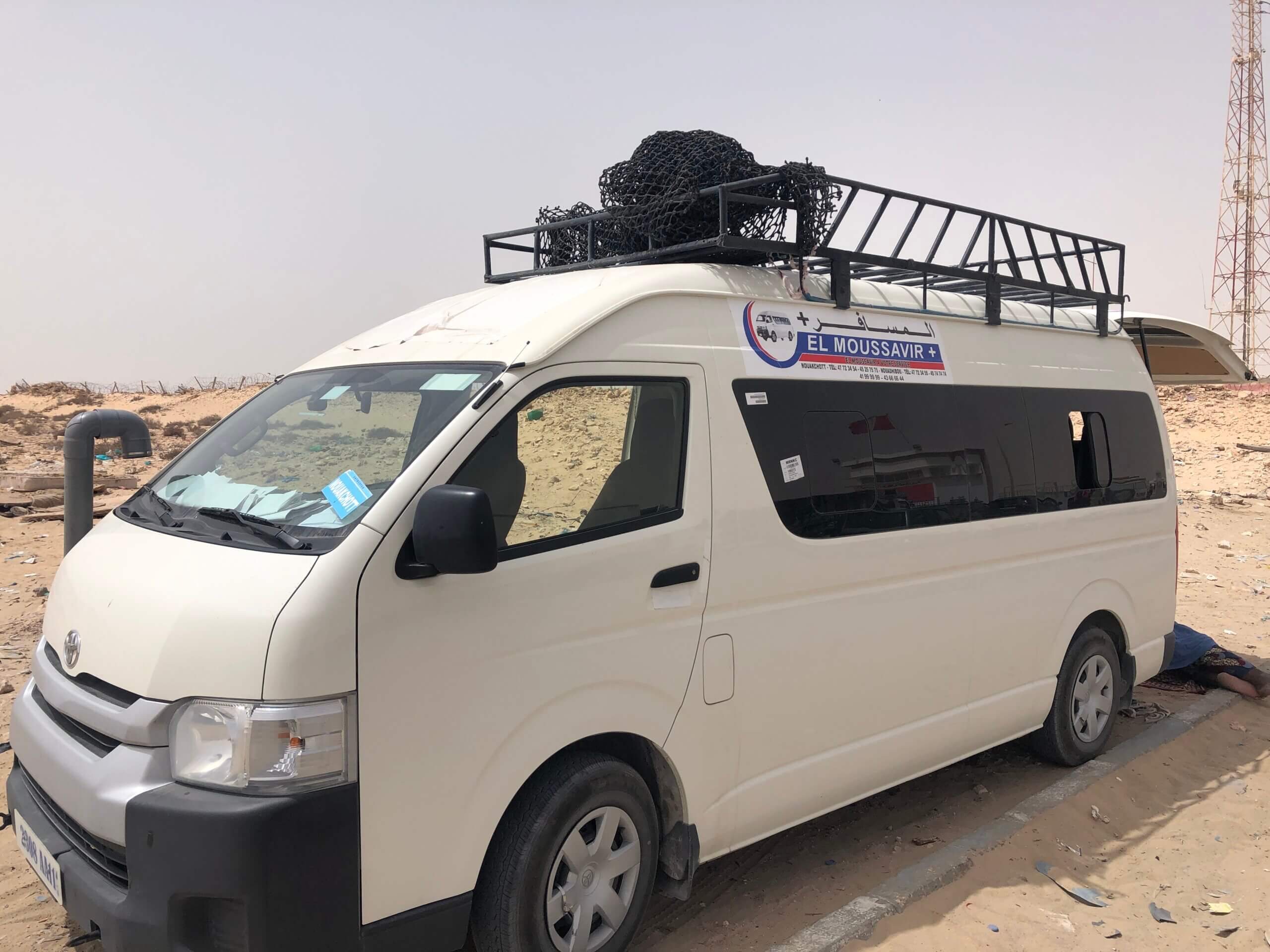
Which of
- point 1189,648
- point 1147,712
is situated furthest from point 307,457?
point 1189,648

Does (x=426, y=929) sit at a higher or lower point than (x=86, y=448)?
lower

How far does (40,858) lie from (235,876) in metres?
0.95

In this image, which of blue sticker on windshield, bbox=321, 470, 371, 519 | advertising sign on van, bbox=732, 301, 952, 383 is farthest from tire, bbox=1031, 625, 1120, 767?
blue sticker on windshield, bbox=321, 470, 371, 519

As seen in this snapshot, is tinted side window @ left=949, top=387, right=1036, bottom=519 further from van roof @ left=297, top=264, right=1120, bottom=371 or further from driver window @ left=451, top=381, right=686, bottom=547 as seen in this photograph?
driver window @ left=451, top=381, right=686, bottom=547

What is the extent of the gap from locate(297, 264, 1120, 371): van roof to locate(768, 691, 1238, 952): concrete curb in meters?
2.35

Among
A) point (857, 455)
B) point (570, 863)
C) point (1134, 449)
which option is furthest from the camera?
point (1134, 449)

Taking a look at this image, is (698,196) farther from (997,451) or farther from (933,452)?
(997,451)

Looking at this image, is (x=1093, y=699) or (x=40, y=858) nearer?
(x=40, y=858)

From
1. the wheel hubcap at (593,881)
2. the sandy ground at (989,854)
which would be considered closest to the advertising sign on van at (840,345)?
the sandy ground at (989,854)

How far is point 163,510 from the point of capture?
3348 mm

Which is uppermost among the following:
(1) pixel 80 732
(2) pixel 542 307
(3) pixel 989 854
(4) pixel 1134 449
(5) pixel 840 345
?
(2) pixel 542 307

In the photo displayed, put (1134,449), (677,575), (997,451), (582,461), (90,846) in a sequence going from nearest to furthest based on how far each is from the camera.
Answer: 1. (90,846)
2. (677,575)
3. (582,461)
4. (997,451)
5. (1134,449)

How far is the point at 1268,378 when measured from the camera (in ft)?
104

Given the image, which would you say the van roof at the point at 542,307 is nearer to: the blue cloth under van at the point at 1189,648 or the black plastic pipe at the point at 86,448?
the black plastic pipe at the point at 86,448
